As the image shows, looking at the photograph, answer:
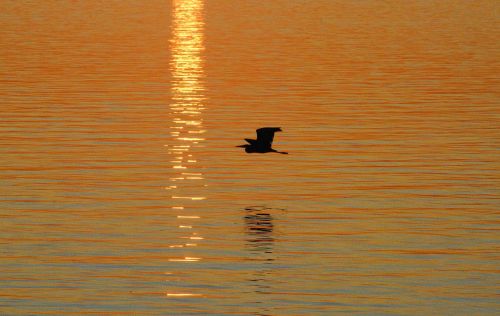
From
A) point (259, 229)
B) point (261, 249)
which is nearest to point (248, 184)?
point (259, 229)

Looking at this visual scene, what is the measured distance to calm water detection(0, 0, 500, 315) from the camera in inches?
1053

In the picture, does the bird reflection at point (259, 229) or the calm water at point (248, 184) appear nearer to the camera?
the calm water at point (248, 184)

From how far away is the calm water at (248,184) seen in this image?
2673 centimetres

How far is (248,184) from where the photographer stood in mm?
38188

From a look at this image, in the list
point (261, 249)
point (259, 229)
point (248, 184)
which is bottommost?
point (261, 249)

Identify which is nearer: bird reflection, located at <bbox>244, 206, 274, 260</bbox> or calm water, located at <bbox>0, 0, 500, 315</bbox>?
calm water, located at <bbox>0, 0, 500, 315</bbox>

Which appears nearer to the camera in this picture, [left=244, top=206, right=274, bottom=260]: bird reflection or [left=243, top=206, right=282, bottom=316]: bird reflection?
[left=243, top=206, right=282, bottom=316]: bird reflection

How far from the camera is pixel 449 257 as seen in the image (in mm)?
29234

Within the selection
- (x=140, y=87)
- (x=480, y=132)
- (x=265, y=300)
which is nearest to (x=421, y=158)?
(x=480, y=132)

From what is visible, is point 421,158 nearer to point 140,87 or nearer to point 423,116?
point 423,116

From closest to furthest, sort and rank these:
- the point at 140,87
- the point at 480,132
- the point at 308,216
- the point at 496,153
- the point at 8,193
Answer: the point at 308,216 → the point at 8,193 → the point at 496,153 → the point at 480,132 → the point at 140,87

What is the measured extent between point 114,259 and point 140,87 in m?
33.7

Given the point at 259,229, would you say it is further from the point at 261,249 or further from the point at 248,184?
the point at 248,184

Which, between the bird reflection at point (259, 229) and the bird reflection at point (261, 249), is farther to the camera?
the bird reflection at point (259, 229)
